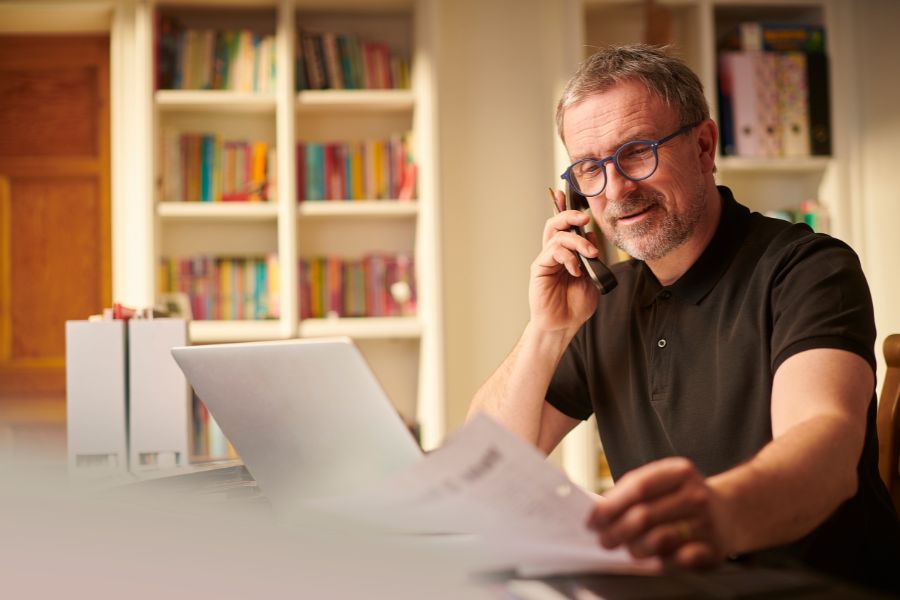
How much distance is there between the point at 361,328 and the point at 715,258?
6.39 feet

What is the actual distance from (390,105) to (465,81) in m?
0.42

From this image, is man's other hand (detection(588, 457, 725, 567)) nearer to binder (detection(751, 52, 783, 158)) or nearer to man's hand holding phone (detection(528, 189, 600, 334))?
man's hand holding phone (detection(528, 189, 600, 334))

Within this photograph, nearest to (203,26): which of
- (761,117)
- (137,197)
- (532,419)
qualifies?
(137,197)

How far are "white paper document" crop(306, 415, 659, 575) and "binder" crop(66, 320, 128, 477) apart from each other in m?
0.95

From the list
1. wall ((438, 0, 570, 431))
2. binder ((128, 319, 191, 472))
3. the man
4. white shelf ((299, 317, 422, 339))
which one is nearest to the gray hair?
the man

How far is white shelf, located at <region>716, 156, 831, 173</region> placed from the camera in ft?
10.5

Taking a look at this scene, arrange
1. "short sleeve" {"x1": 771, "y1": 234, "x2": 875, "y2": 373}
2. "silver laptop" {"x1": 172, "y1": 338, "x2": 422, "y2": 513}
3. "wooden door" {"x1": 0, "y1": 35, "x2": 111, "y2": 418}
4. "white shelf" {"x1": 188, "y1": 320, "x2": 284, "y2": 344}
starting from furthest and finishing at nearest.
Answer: "wooden door" {"x1": 0, "y1": 35, "x2": 111, "y2": 418} < "white shelf" {"x1": 188, "y1": 320, "x2": 284, "y2": 344} < "short sleeve" {"x1": 771, "y1": 234, "x2": 875, "y2": 373} < "silver laptop" {"x1": 172, "y1": 338, "x2": 422, "y2": 513}

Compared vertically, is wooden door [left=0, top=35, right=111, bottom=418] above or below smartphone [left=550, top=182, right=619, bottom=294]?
above

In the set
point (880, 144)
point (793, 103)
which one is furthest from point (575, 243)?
point (880, 144)

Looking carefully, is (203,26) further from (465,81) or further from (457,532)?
(457,532)

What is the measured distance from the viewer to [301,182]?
323cm

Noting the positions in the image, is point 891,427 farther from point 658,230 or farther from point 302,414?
point 302,414

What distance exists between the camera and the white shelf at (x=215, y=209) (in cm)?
308

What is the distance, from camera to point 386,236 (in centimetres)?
342
